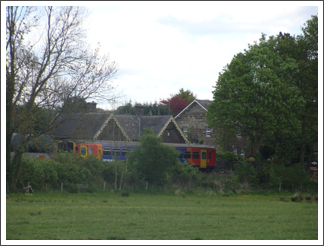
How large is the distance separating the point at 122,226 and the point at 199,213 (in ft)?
15.9

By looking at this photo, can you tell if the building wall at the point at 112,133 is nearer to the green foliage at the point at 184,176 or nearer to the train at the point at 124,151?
the train at the point at 124,151

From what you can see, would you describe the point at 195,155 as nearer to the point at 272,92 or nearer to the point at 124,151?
the point at 124,151

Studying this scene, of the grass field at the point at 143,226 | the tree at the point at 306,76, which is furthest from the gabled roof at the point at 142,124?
the grass field at the point at 143,226

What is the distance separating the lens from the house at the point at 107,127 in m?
22.3

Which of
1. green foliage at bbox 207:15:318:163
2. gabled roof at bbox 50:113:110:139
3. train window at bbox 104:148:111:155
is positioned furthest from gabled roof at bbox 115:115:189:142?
gabled roof at bbox 50:113:110:139

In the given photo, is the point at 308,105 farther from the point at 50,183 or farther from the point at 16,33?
the point at 16,33

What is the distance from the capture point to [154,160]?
90.3ft

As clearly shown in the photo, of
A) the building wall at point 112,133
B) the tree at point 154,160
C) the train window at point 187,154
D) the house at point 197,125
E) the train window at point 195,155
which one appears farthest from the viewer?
the house at point 197,125

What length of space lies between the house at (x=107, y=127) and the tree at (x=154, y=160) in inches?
60.3

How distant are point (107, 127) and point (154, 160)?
824 cm

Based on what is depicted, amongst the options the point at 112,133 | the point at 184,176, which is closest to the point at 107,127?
the point at 112,133

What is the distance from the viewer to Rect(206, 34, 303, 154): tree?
32.0 m

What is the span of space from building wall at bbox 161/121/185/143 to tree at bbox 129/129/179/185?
55.6 ft

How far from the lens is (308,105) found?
109 ft
